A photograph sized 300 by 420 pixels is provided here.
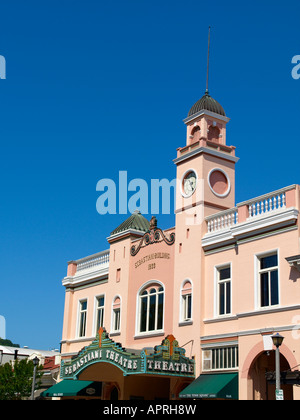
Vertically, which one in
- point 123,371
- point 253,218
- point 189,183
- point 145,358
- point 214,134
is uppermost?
point 214,134

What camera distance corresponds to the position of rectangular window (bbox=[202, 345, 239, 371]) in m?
24.2

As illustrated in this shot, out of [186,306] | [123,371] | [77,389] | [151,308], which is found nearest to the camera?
[123,371]

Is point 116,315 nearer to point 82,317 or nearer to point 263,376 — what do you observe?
point 82,317

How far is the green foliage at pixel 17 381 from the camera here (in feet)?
129

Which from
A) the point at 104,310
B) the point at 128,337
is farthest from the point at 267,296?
the point at 104,310

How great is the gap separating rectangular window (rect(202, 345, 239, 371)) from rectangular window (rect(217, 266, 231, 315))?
164 cm

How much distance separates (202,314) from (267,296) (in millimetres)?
3921

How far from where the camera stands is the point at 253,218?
24.3 m

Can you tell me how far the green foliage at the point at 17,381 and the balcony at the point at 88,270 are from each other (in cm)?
706

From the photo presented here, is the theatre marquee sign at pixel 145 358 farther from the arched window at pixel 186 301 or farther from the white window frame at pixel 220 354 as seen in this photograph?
the arched window at pixel 186 301

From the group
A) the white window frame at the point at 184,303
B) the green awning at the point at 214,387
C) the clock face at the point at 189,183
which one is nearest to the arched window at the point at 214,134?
the clock face at the point at 189,183

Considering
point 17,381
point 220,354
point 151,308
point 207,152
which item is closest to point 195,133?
point 207,152

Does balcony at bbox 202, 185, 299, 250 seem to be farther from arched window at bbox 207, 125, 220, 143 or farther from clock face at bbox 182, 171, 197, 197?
arched window at bbox 207, 125, 220, 143

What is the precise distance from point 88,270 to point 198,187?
11180mm
